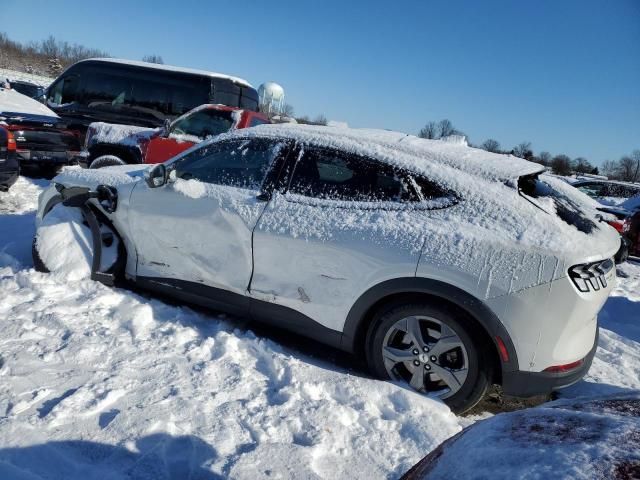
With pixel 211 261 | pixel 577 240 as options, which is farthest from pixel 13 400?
pixel 577 240

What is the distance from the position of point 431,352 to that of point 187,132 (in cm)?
620

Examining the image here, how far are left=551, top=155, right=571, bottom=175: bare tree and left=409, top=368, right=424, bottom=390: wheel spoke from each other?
142 ft

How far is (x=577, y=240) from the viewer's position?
2.41 m

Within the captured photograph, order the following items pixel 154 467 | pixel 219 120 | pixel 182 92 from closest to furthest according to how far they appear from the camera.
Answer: pixel 154 467, pixel 219 120, pixel 182 92

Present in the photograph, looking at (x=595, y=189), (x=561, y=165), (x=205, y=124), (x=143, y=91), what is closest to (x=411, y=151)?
(x=205, y=124)

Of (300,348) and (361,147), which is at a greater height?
(361,147)

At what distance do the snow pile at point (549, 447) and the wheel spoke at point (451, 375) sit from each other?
1.25 metres

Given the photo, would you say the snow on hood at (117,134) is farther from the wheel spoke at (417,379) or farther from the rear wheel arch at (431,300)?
the wheel spoke at (417,379)

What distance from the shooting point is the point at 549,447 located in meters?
1.03

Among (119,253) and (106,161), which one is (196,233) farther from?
(106,161)

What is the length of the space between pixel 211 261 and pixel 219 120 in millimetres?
4934

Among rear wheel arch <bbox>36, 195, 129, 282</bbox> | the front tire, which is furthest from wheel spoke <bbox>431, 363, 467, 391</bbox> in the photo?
rear wheel arch <bbox>36, 195, 129, 282</bbox>

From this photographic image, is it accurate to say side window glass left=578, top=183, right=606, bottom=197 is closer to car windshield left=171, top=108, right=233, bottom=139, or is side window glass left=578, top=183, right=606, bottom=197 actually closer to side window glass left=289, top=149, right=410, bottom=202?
car windshield left=171, top=108, right=233, bottom=139

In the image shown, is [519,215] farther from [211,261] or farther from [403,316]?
[211,261]
